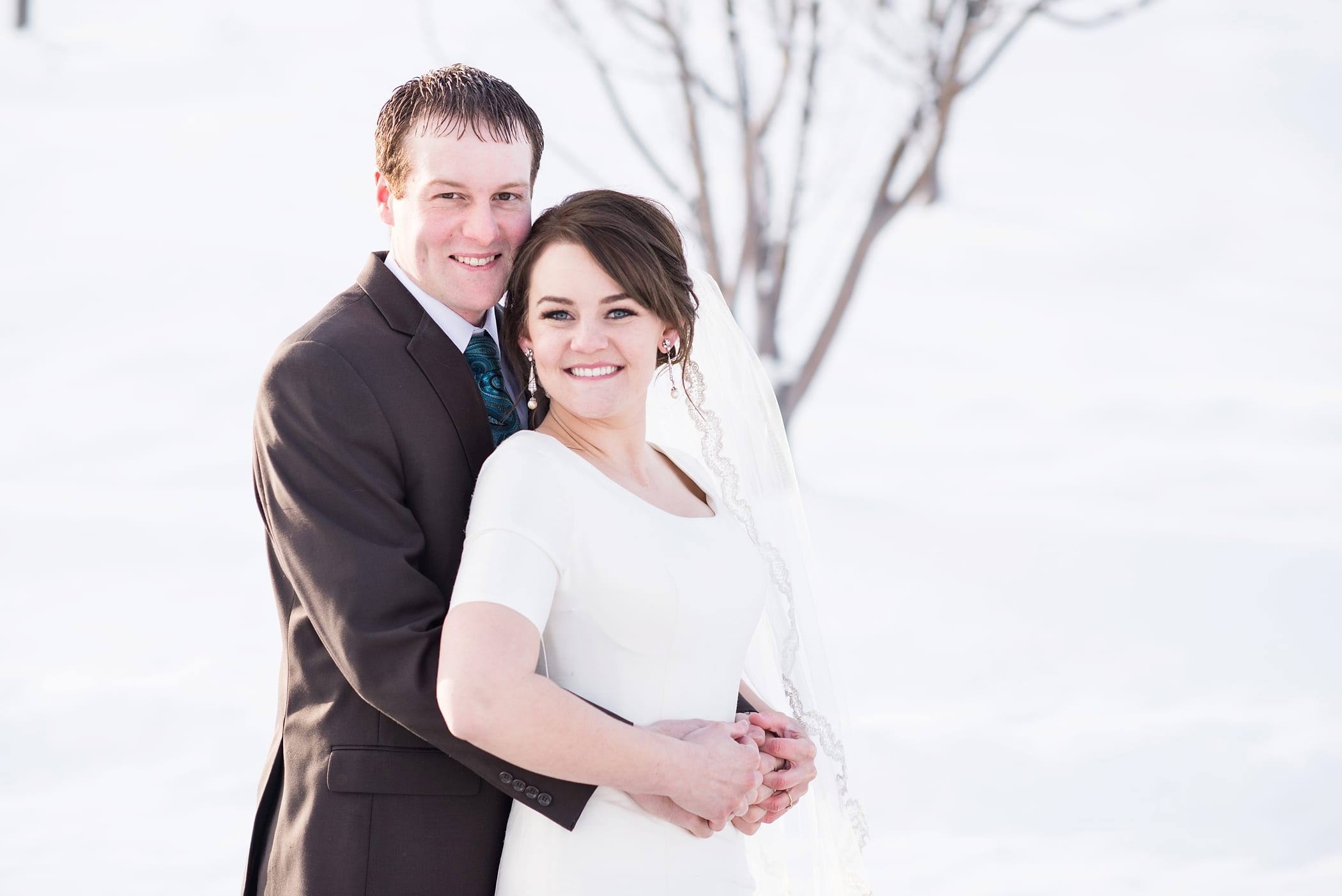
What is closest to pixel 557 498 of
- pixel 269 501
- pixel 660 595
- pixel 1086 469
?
pixel 660 595

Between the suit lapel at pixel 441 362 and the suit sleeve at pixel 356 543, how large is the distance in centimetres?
12

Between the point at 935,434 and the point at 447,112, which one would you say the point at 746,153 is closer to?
the point at 935,434

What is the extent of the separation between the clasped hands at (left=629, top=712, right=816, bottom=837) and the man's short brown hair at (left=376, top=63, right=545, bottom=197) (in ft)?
3.14

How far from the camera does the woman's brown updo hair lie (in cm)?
185

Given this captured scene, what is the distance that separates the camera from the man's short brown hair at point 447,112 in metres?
2.00

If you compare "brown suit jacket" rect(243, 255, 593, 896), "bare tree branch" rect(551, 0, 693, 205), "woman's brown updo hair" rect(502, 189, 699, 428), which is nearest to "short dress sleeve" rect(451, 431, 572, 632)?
"brown suit jacket" rect(243, 255, 593, 896)

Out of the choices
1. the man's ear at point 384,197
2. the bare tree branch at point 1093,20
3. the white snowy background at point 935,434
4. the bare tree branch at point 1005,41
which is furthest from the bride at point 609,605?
the bare tree branch at point 1005,41

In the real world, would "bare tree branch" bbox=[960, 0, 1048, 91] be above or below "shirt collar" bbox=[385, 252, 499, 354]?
above

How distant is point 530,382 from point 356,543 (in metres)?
0.47

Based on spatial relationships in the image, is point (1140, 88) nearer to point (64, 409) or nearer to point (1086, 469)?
point (1086, 469)

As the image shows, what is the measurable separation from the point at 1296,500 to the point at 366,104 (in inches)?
336

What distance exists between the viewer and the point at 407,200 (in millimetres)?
2047

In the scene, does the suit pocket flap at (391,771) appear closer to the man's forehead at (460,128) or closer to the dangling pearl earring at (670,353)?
the dangling pearl earring at (670,353)

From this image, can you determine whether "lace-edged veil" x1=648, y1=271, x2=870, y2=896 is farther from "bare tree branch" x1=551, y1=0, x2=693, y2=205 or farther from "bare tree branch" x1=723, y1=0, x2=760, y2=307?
"bare tree branch" x1=551, y1=0, x2=693, y2=205
